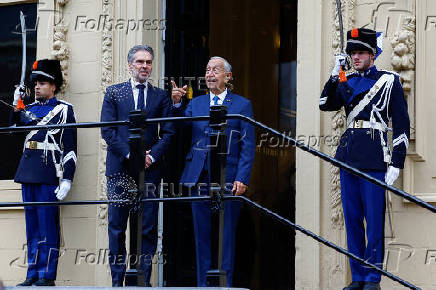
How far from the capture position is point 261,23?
1241cm

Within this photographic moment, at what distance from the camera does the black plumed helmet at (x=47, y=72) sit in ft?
32.3

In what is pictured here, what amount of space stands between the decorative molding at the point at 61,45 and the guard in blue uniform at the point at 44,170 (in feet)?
1.72

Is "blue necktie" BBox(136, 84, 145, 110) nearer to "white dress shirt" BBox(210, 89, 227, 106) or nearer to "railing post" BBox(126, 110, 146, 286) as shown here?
"white dress shirt" BBox(210, 89, 227, 106)

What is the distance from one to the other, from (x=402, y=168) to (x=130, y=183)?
2163mm

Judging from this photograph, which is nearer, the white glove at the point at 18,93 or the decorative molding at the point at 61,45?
the white glove at the point at 18,93

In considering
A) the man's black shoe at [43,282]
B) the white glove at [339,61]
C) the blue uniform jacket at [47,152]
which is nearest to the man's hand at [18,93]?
the blue uniform jacket at [47,152]

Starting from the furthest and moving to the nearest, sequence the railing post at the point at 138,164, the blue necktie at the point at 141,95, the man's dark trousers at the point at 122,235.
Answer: the blue necktie at the point at 141,95 < the man's dark trousers at the point at 122,235 < the railing post at the point at 138,164

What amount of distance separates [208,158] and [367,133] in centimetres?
128

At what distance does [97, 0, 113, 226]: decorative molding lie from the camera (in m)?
10.1

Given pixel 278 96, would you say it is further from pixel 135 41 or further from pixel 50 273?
pixel 50 273

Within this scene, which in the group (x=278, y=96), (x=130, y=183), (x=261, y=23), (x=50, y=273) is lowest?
(x=50, y=273)

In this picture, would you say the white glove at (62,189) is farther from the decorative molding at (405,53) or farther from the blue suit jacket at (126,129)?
the decorative molding at (405,53)

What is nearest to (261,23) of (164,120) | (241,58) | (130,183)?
(241,58)

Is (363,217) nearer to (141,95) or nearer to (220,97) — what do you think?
(220,97)
